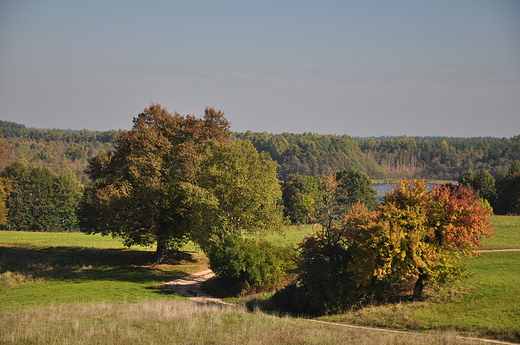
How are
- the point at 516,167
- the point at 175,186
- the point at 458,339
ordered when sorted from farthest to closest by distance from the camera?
1. the point at 516,167
2. the point at 175,186
3. the point at 458,339

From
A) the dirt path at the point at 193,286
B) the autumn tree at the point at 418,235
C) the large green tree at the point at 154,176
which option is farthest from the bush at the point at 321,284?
the large green tree at the point at 154,176

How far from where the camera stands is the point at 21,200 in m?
75.4

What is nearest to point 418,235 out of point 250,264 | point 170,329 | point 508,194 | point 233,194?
point 250,264

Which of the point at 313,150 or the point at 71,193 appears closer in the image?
the point at 71,193

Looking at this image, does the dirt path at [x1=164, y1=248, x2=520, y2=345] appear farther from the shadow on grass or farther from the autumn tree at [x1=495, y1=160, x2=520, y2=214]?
the autumn tree at [x1=495, y1=160, x2=520, y2=214]

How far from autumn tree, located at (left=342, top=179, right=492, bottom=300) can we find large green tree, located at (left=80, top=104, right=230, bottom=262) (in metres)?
15.1

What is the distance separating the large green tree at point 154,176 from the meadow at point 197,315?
3941 millimetres

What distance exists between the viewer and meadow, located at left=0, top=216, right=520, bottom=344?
56.2ft

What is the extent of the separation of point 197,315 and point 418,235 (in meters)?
10.5

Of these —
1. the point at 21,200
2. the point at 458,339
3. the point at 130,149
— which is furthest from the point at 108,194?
the point at 21,200

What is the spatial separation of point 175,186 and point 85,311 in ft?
49.4

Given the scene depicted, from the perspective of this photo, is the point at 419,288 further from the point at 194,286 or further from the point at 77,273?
the point at 77,273

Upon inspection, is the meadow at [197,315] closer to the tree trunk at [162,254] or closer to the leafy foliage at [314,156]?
the tree trunk at [162,254]

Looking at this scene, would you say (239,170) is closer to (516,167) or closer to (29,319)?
(29,319)
